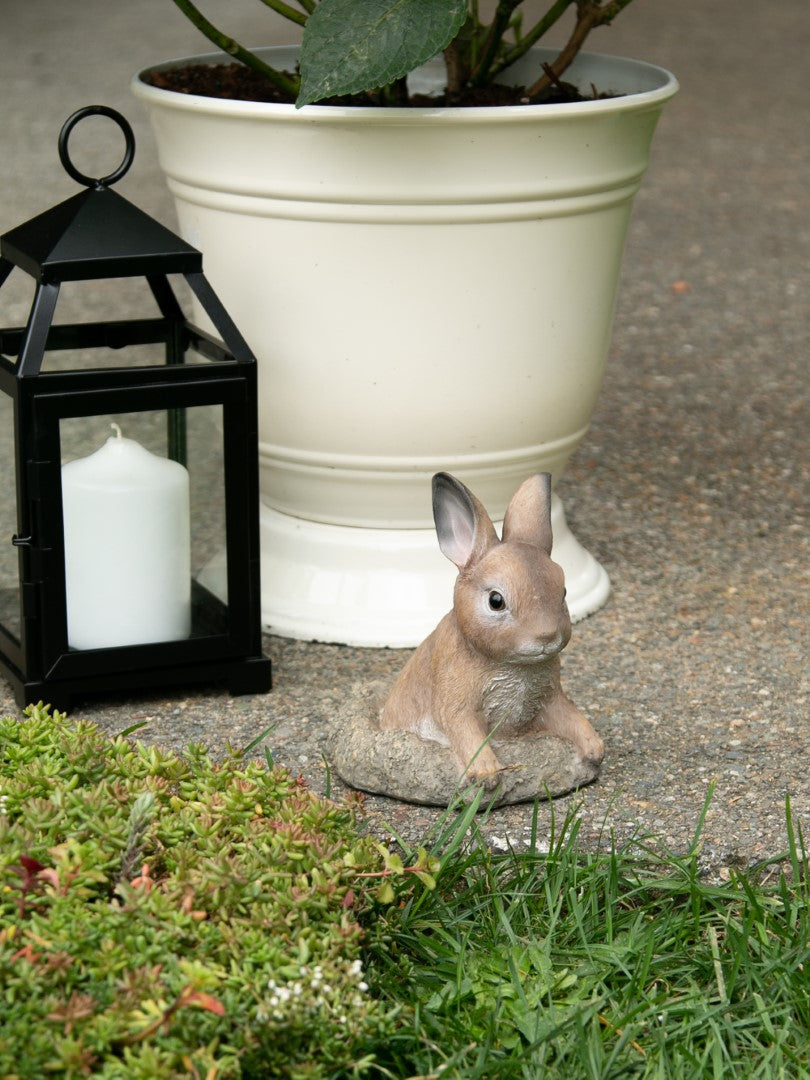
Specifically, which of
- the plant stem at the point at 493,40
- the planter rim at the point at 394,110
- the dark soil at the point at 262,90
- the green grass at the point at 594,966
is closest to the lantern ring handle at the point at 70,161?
the planter rim at the point at 394,110

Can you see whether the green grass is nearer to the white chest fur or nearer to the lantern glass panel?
the white chest fur

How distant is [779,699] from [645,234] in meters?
2.80

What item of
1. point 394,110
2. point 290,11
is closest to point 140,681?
point 394,110

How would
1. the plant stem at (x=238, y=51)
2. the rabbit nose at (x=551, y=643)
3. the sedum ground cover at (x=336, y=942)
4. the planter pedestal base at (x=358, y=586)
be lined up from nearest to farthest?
1. the sedum ground cover at (x=336, y=942)
2. the rabbit nose at (x=551, y=643)
3. the plant stem at (x=238, y=51)
4. the planter pedestal base at (x=358, y=586)

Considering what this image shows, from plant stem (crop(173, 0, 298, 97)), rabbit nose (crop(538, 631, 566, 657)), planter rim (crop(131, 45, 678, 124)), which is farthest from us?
plant stem (crop(173, 0, 298, 97))

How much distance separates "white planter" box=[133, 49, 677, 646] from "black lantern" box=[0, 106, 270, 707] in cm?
14

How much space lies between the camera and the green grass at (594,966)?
52.4 inches

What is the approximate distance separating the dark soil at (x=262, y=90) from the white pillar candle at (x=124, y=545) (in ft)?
1.87

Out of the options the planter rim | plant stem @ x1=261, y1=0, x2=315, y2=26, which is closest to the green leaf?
the planter rim

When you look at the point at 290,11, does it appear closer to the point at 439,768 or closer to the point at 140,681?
the point at 140,681

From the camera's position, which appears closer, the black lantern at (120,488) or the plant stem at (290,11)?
the black lantern at (120,488)

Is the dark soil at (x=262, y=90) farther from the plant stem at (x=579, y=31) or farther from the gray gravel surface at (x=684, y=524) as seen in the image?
the gray gravel surface at (x=684, y=524)

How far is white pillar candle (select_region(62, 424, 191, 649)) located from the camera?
1.86m

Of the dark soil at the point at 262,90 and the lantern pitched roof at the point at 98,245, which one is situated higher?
the dark soil at the point at 262,90
